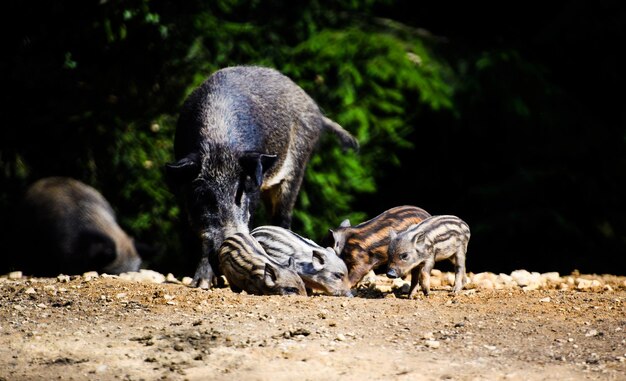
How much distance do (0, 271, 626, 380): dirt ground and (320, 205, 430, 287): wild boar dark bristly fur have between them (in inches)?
23.7

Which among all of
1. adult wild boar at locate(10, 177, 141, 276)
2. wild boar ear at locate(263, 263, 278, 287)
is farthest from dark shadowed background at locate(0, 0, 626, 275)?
wild boar ear at locate(263, 263, 278, 287)

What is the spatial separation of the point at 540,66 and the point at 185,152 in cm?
554

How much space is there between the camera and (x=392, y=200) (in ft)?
42.5

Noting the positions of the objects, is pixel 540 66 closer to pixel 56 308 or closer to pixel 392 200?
pixel 392 200

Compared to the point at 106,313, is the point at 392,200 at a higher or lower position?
lower

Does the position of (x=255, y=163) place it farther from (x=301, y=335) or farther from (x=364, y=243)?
(x=301, y=335)

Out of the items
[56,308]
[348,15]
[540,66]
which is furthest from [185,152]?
[540,66]

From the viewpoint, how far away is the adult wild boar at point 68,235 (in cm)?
1048

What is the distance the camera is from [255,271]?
6.82 m

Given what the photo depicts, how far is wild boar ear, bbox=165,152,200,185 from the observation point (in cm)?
744

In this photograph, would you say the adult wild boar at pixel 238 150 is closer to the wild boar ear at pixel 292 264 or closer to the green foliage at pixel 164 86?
the wild boar ear at pixel 292 264

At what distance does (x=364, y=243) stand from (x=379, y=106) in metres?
4.26

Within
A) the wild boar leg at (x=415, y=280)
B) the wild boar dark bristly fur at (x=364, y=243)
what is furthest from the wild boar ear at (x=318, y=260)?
the wild boar leg at (x=415, y=280)

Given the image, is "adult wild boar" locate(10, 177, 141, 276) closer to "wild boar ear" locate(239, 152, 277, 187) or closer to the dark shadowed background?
the dark shadowed background
